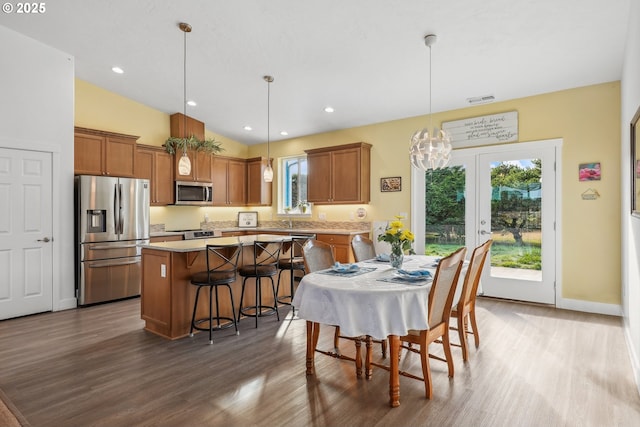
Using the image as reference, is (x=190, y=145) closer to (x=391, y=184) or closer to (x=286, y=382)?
(x=391, y=184)

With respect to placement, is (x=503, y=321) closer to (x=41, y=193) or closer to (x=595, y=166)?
(x=595, y=166)

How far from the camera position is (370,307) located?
2.25m

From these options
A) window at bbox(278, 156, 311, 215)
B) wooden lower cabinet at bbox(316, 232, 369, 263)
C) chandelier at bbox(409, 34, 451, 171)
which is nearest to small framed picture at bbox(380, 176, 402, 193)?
wooden lower cabinet at bbox(316, 232, 369, 263)

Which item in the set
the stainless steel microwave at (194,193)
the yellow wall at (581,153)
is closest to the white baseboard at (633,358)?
the yellow wall at (581,153)

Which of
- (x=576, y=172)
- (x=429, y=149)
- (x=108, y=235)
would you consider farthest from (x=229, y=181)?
(x=576, y=172)

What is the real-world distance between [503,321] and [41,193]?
223 inches

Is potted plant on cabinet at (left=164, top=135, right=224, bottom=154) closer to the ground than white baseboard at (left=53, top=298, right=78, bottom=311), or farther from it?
farther from it

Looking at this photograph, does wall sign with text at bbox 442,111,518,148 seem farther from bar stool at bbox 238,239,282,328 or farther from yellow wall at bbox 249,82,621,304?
bar stool at bbox 238,239,282,328

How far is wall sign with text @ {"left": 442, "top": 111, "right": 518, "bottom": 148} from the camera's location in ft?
15.8

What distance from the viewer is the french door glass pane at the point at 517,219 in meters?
4.68

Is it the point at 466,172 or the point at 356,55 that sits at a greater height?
the point at 356,55

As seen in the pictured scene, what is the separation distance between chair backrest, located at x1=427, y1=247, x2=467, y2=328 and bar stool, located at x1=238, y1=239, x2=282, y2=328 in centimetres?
184

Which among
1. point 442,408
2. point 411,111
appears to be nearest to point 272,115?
point 411,111

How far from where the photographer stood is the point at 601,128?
4.22 metres
